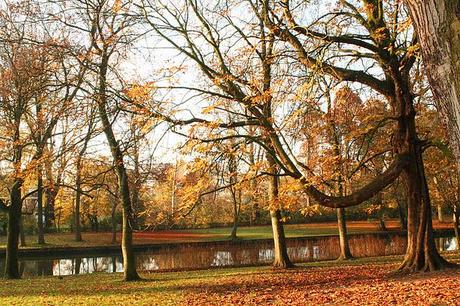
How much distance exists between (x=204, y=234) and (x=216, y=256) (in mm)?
17617

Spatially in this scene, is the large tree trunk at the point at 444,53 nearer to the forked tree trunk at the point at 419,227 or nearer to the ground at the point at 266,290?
the ground at the point at 266,290

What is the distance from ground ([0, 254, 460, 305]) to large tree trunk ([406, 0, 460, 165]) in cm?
623

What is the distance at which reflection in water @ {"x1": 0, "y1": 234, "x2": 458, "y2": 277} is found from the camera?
24.2 metres

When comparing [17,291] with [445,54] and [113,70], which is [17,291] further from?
[445,54]

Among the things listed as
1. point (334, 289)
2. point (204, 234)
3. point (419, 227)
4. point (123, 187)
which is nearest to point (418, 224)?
point (419, 227)

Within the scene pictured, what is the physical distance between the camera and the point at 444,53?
2.53m

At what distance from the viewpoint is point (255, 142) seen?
1311 centimetres

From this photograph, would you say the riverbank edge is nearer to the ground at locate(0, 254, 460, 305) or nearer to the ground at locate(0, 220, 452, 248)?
the ground at locate(0, 220, 452, 248)

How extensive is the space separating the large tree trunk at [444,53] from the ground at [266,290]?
623 cm

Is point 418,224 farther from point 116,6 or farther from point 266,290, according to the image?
point 116,6

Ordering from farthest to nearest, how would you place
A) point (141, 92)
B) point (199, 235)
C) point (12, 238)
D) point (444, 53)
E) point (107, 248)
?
point (199, 235) < point (107, 248) < point (12, 238) < point (141, 92) < point (444, 53)

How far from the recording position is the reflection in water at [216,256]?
24.2 m

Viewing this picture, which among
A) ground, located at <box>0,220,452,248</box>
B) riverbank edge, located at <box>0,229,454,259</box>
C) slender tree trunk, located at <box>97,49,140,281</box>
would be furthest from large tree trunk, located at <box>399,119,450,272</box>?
ground, located at <box>0,220,452,248</box>

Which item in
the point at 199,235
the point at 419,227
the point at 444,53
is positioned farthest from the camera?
the point at 199,235
